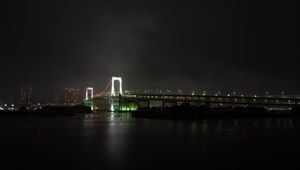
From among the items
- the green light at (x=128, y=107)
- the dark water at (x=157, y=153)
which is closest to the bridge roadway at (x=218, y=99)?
the green light at (x=128, y=107)

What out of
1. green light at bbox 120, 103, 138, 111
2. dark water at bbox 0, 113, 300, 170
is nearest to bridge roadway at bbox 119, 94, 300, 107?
green light at bbox 120, 103, 138, 111

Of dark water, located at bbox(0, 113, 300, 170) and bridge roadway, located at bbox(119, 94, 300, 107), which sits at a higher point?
bridge roadway, located at bbox(119, 94, 300, 107)

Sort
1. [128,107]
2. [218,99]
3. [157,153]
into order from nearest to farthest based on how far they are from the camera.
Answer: [157,153] < [218,99] < [128,107]

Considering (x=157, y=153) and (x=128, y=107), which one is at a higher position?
(x=128, y=107)

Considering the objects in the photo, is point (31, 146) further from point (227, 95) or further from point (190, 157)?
point (227, 95)

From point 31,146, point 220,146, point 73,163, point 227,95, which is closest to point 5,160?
point 73,163

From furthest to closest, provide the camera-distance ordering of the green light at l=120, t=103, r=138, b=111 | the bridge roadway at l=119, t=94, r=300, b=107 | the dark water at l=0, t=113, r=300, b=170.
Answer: the green light at l=120, t=103, r=138, b=111
the bridge roadway at l=119, t=94, r=300, b=107
the dark water at l=0, t=113, r=300, b=170

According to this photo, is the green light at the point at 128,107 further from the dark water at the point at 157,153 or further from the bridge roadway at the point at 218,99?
the dark water at the point at 157,153

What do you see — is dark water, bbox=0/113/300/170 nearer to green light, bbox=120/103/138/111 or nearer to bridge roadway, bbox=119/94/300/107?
bridge roadway, bbox=119/94/300/107

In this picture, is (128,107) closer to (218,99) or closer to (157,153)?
(218,99)

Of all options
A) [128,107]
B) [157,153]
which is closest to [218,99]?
[128,107]
